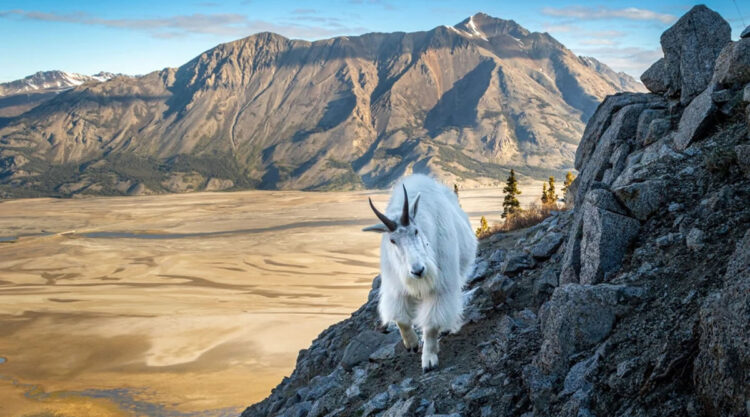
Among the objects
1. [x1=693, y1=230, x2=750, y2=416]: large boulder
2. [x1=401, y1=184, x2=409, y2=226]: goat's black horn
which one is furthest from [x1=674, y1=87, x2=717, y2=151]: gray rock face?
[x1=693, y1=230, x2=750, y2=416]: large boulder

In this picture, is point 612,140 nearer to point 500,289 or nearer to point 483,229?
point 500,289

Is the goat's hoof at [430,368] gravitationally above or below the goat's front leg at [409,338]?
below

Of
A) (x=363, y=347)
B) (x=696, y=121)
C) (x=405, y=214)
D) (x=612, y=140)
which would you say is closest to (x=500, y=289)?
(x=405, y=214)

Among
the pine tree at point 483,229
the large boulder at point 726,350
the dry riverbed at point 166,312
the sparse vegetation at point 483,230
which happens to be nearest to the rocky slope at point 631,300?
the large boulder at point 726,350

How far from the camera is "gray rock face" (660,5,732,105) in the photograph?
1027cm

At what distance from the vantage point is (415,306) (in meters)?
8.41

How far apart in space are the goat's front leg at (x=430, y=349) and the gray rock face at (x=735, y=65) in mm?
5845

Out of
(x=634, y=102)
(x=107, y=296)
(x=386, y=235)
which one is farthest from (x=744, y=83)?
(x=107, y=296)

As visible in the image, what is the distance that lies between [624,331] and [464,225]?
5.44 meters

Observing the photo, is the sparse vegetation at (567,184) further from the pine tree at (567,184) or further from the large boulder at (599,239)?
the large boulder at (599,239)

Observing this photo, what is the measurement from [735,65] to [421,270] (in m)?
5.77

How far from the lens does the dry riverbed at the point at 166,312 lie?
26.3m

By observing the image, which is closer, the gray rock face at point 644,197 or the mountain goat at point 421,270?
the gray rock face at point 644,197

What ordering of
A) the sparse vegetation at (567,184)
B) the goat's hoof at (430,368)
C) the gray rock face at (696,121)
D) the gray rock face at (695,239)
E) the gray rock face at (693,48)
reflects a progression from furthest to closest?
the sparse vegetation at (567,184) → the gray rock face at (693,48) → the gray rock face at (696,121) → the goat's hoof at (430,368) → the gray rock face at (695,239)
